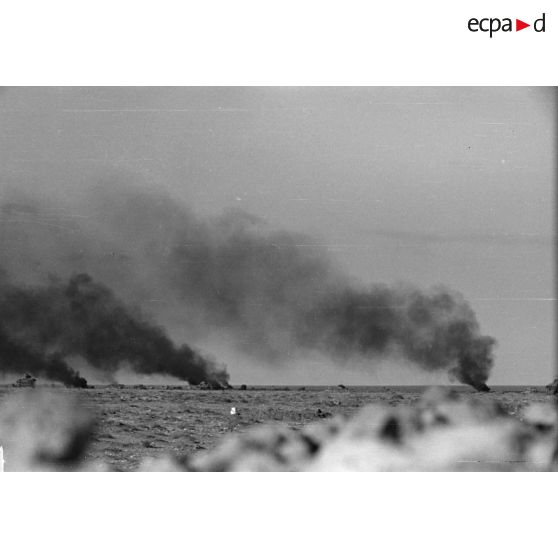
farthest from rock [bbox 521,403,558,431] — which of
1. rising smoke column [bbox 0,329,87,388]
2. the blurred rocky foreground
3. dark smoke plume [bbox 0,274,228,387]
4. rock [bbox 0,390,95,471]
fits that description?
rising smoke column [bbox 0,329,87,388]

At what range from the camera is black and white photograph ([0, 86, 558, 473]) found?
529 centimetres

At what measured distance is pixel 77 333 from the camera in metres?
Answer: 5.32

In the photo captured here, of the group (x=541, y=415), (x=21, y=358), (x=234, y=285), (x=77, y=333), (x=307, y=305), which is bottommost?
(x=541, y=415)

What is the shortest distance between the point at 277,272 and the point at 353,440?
1277mm

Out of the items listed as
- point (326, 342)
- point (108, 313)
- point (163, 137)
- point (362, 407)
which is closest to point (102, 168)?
point (163, 137)

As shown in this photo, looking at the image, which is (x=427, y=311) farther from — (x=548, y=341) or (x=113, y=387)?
(x=113, y=387)

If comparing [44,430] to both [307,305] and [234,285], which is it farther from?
[307,305]

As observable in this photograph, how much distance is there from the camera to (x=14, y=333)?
209 inches

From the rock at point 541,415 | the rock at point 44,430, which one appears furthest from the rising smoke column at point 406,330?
the rock at point 44,430

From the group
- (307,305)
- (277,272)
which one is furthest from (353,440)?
(277,272)

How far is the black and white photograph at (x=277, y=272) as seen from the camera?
5.29m

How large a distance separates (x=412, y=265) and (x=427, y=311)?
0.34m

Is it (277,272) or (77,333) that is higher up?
(277,272)

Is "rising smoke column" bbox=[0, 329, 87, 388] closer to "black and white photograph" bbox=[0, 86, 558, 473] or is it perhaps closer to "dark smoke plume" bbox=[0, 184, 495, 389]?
"black and white photograph" bbox=[0, 86, 558, 473]
